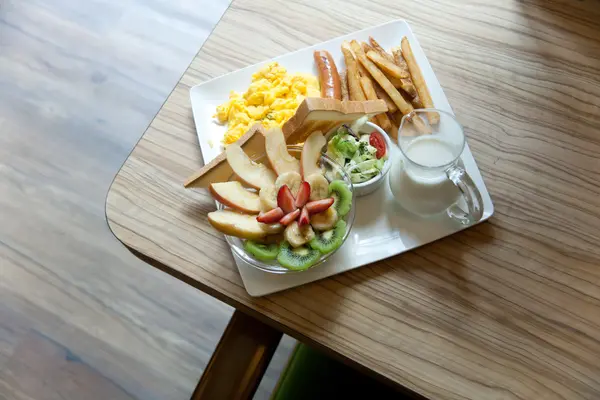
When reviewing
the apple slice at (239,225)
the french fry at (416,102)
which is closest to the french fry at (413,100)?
the french fry at (416,102)

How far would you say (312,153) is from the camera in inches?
40.4

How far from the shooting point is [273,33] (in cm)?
128

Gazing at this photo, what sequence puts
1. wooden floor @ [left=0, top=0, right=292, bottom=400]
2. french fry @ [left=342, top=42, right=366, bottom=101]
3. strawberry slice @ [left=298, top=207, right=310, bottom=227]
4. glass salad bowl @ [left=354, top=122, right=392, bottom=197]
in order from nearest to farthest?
1. strawberry slice @ [left=298, top=207, right=310, bottom=227]
2. glass salad bowl @ [left=354, top=122, right=392, bottom=197]
3. french fry @ [left=342, top=42, right=366, bottom=101]
4. wooden floor @ [left=0, top=0, right=292, bottom=400]

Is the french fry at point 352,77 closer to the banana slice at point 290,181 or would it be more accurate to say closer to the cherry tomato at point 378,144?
the cherry tomato at point 378,144

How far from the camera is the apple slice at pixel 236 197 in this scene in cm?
99

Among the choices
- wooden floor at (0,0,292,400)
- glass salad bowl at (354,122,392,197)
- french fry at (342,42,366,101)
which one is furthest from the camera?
wooden floor at (0,0,292,400)

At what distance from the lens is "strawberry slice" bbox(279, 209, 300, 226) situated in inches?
37.2

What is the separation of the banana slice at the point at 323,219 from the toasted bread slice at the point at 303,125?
0.18 metres

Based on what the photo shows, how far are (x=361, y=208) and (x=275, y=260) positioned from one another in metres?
0.21

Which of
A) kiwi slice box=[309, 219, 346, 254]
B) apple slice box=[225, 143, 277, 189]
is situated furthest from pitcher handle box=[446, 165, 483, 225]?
apple slice box=[225, 143, 277, 189]

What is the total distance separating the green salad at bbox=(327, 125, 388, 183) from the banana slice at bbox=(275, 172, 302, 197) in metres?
0.10

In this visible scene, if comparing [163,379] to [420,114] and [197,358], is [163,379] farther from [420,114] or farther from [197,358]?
[420,114]

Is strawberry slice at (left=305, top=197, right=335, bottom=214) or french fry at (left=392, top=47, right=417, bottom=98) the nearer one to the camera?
strawberry slice at (left=305, top=197, right=335, bottom=214)

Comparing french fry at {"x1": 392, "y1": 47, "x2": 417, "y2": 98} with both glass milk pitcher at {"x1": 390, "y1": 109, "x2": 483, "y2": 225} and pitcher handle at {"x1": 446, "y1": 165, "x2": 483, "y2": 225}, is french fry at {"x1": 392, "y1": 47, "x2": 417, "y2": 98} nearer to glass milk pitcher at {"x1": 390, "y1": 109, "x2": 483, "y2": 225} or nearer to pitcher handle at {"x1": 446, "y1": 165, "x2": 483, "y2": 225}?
glass milk pitcher at {"x1": 390, "y1": 109, "x2": 483, "y2": 225}
